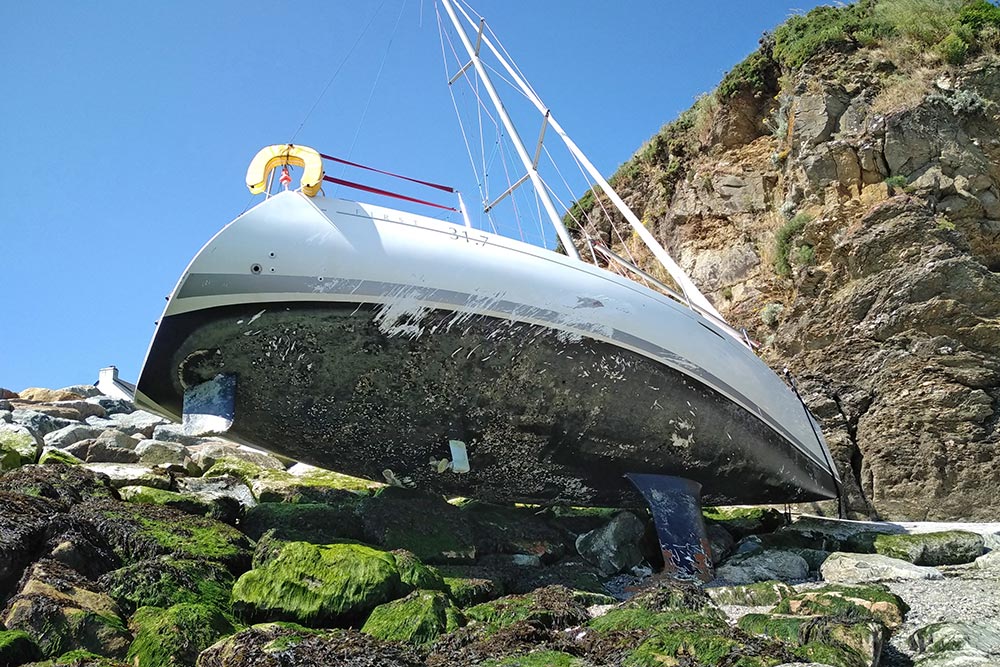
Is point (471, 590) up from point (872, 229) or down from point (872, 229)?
down

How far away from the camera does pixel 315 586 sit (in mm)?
5117

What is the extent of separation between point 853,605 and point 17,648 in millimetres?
5096

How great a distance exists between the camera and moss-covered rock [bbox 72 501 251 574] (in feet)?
18.3

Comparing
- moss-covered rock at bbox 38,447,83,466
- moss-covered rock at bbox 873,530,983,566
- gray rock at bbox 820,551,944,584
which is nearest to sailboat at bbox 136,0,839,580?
gray rock at bbox 820,551,944,584

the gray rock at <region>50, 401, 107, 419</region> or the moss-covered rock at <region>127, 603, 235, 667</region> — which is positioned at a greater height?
the gray rock at <region>50, 401, 107, 419</region>

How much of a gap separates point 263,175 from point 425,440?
9.76ft

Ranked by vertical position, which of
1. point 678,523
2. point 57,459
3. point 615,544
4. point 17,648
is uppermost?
point 57,459

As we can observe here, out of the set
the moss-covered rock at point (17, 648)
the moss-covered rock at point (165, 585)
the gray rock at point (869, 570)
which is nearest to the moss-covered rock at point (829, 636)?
the gray rock at point (869, 570)

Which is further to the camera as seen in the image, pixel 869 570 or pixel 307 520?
pixel 307 520

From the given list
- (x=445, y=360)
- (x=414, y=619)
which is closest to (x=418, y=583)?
(x=414, y=619)

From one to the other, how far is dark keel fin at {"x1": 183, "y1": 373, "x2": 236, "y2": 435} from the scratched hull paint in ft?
0.32

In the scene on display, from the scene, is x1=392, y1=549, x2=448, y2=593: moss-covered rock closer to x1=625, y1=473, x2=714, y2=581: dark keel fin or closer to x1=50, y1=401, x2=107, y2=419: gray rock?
x1=625, y1=473, x2=714, y2=581: dark keel fin

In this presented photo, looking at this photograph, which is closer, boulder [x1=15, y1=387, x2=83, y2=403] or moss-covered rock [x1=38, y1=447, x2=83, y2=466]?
moss-covered rock [x1=38, y1=447, x2=83, y2=466]

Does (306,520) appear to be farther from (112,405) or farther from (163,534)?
(112,405)
